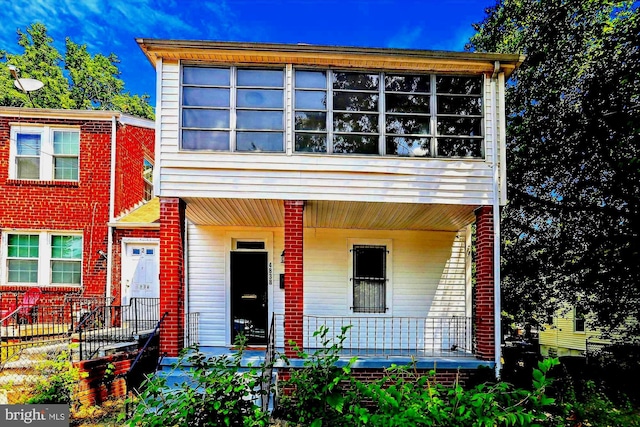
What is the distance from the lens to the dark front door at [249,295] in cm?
902

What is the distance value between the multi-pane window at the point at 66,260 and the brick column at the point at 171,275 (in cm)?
553

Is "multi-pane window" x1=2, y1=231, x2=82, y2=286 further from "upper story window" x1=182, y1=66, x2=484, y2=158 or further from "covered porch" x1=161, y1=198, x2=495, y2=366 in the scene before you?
"upper story window" x1=182, y1=66, x2=484, y2=158

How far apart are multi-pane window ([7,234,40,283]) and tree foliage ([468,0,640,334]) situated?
14.1 metres

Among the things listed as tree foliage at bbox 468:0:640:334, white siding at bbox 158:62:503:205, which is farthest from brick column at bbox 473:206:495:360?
tree foliage at bbox 468:0:640:334

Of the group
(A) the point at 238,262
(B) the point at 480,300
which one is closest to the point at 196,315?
(A) the point at 238,262

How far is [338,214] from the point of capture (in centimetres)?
802

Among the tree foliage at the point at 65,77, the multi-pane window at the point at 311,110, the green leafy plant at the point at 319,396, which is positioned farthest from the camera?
the tree foliage at the point at 65,77

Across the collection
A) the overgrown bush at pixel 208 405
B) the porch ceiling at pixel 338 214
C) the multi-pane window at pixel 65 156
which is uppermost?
the multi-pane window at pixel 65 156

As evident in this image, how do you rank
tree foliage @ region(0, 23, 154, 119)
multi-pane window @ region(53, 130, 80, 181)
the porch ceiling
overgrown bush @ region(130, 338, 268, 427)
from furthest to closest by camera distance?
tree foliage @ region(0, 23, 154, 119)
multi-pane window @ region(53, 130, 80, 181)
the porch ceiling
overgrown bush @ region(130, 338, 268, 427)

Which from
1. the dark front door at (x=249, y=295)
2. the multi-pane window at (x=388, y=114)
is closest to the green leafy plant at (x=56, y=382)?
the dark front door at (x=249, y=295)

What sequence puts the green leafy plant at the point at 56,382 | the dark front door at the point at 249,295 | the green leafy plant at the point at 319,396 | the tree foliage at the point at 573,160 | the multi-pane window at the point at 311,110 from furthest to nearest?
the tree foliage at the point at 573,160 → the dark front door at the point at 249,295 → the multi-pane window at the point at 311,110 → the green leafy plant at the point at 56,382 → the green leafy plant at the point at 319,396

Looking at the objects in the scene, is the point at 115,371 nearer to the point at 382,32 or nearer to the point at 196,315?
the point at 196,315

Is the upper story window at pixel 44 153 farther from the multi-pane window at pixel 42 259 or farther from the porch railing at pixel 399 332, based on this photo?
the porch railing at pixel 399 332

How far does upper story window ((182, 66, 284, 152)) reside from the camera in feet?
23.2
